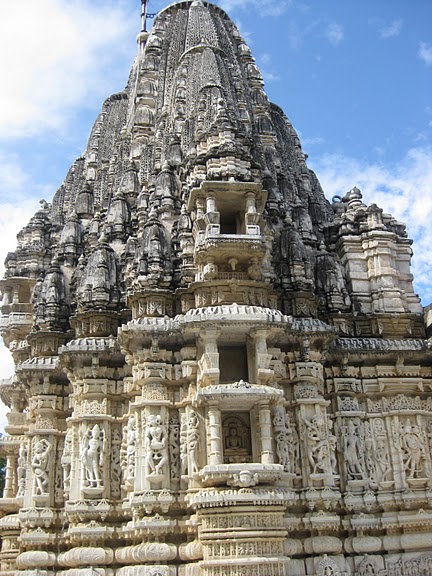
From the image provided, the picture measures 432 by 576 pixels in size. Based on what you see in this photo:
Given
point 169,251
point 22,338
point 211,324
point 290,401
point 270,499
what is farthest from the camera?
point 22,338

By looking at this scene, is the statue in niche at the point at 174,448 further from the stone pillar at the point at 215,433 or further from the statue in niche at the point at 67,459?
the statue in niche at the point at 67,459

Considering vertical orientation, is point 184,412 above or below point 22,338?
below

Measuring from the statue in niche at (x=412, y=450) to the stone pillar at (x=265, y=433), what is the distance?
14.2 feet

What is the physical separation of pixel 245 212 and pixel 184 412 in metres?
5.50

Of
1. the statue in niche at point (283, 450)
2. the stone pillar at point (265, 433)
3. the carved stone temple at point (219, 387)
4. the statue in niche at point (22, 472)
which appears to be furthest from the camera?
the statue in niche at point (22, 472)

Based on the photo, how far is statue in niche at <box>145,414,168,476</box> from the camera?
14500mm

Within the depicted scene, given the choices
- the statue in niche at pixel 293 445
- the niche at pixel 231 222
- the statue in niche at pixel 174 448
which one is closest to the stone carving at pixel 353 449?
the statue in niche at pixel 293 445

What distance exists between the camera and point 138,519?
14305mm

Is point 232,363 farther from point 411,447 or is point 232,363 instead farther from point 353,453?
point 411,447

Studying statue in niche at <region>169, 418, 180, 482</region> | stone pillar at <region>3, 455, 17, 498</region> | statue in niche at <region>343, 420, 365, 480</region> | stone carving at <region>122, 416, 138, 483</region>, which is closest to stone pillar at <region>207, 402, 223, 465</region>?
statue in niche at <region>169, 418, 180, 482</region>

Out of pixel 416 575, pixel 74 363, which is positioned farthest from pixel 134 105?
pixel 416 575

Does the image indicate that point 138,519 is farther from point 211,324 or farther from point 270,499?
point 211,324

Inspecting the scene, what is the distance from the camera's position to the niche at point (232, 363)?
52.6 ft

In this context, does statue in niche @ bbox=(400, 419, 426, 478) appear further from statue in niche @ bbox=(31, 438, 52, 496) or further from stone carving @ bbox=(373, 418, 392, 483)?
statue in niche @ bbox=(31, 438, 52, 496)
